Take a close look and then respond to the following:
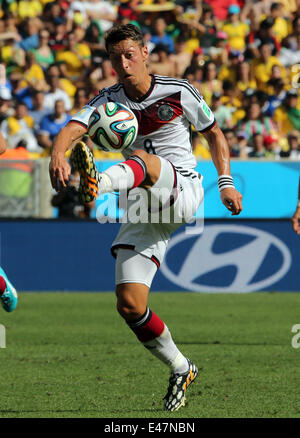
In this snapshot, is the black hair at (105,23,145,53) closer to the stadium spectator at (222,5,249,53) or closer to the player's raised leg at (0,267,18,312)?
the player's raised leg at (0,267,18,312)

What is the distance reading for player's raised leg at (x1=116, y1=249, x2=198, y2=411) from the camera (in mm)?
5570

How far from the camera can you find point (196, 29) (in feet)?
55.5

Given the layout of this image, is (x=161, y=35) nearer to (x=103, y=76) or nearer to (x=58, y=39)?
(x=103, y=76)

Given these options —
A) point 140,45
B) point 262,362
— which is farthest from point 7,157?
point 140,45

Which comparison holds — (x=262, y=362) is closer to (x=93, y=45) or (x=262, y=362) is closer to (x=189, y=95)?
(x=189, y=95)

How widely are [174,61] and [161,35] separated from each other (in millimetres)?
917

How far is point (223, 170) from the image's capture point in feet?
18.6

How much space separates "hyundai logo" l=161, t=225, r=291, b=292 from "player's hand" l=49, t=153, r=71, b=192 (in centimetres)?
737

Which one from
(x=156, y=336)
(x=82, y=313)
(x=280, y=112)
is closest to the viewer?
(x=156, y=336)

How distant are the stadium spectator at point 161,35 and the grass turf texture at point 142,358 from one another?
20.3 feet

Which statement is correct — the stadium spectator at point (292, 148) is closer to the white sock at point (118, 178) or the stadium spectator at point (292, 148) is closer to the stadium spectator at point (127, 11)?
the stadium spectator at point (127, 11)

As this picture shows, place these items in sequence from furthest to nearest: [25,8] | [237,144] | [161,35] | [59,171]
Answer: [25,8] → [161,35] → [237,144] → [59,171]

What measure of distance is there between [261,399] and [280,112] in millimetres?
10358

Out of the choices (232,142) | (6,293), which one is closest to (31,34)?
(232,142)
